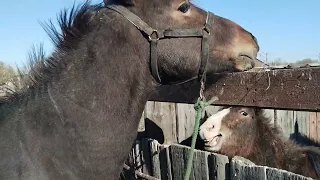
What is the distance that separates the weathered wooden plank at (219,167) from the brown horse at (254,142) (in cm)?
116

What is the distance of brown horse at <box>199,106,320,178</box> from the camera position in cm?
519

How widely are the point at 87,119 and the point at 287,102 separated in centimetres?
147

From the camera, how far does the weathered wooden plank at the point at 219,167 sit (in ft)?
13.1

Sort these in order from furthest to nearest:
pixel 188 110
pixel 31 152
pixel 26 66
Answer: pixel 188 110, pixel 26 66, pixel 31 152

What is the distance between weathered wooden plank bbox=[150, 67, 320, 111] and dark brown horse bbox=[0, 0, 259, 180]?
1.28ft

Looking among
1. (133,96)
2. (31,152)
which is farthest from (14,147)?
(133,96)

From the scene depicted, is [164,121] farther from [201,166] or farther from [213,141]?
[201,166]

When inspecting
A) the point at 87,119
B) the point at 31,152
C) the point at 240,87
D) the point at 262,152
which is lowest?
the point at 262,152

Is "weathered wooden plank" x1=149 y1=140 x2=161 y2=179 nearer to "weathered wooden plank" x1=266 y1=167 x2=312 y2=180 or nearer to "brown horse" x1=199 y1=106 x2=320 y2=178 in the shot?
"brown horse" x1=199 y1=106 x2=320 y2=178

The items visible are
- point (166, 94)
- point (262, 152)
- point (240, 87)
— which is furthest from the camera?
point (262, 152)

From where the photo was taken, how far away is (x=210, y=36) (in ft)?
9.87

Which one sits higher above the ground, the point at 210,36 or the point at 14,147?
the point at 210,36

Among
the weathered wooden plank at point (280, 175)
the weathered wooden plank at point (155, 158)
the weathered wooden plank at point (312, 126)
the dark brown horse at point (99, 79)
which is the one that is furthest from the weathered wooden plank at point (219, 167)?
the weathered wooden plank at point (312, 126)

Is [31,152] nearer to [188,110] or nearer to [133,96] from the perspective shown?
[133,96]
